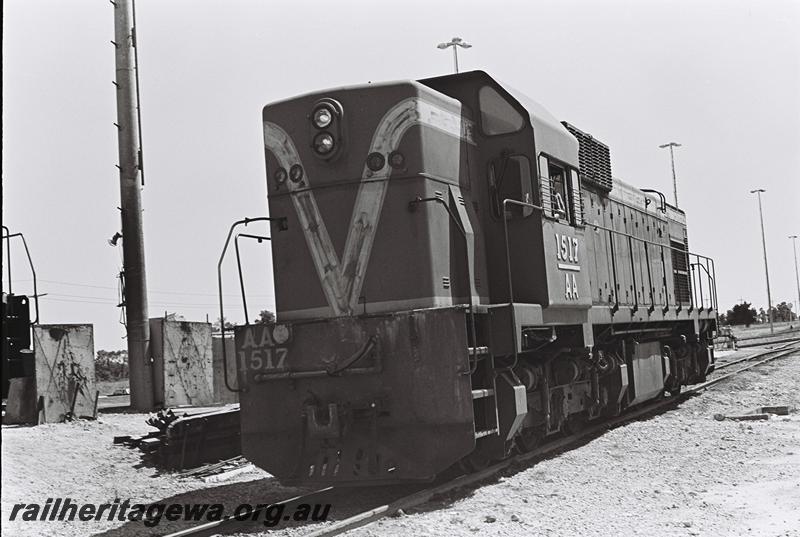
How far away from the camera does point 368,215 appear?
320 inches

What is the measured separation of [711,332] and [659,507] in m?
12.0

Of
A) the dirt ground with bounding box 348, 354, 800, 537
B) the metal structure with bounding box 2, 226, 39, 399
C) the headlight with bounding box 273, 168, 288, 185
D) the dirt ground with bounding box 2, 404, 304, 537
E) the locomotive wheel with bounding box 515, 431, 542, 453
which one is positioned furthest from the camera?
the locomotive wheel with bounding box 515, 431, 542, 453

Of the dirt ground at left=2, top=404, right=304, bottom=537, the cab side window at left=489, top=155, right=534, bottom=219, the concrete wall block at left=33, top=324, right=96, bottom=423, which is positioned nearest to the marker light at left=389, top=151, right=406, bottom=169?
the cab side window at left=489, top=155, right=534, bottom=219

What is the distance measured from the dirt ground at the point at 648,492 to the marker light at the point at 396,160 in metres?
3.05

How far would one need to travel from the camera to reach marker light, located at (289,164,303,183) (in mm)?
8430

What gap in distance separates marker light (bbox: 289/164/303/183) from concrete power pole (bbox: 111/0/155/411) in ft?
27.0

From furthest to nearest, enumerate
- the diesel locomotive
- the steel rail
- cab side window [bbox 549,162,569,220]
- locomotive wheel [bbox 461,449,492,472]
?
cab side window [bbox 549,162,569,220], locomotive wheel [bbox 461,449,492,472], the diesel locomotive, the steel rail

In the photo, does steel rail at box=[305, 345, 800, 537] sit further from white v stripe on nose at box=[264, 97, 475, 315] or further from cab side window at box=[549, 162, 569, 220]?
cab side window at box=[549, 162, 569, 220]

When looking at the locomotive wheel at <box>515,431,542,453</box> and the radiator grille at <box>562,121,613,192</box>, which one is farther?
the radiator grille at <box>562,121,613,192</box>

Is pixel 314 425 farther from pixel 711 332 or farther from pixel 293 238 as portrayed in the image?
pixel 711 332

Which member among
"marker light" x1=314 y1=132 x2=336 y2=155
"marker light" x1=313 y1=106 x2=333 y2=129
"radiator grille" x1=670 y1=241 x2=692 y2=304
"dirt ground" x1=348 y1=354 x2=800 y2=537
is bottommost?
"dirt ground" x1=348 y1=354 x2=800 y2=537

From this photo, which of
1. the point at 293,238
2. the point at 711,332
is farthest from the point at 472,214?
the point at 711,332

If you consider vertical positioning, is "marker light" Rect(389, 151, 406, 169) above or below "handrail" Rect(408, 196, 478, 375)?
above

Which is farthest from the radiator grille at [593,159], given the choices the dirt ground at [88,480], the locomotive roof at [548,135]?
the dirt ground at [88,480]
